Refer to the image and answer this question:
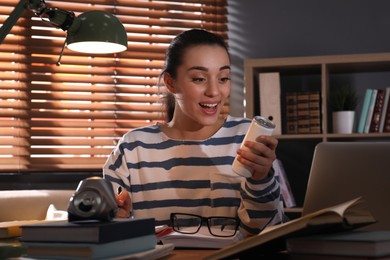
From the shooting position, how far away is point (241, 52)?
3.73 metres

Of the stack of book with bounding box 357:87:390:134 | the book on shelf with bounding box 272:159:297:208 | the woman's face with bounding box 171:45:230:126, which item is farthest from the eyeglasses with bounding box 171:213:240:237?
Answer: the stack of book with bounding box 357:87:390:134

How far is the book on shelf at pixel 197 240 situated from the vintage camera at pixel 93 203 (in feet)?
0.96

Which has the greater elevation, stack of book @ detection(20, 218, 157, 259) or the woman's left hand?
the woman's left hand

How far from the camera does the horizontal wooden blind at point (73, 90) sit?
3311 millimetres

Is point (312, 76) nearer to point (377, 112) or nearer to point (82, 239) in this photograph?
point (377, 112)

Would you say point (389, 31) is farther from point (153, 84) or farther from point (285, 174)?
point (153, 84)

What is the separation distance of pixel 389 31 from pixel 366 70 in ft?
0.91

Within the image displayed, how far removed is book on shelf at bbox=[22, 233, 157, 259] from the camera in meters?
0.83

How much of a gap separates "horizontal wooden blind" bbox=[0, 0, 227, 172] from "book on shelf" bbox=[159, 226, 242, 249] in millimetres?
2212

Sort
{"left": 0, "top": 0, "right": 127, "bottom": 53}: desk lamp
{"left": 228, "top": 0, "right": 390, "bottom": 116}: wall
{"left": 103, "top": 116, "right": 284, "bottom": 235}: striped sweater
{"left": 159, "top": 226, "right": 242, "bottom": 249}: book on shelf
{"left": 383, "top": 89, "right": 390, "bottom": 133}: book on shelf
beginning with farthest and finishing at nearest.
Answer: {"left": 228, "top": 0, "right": 390, "bottom": 116}: wall < {"left": 383, "top": 89, "right": 390, "bottom": 133}: book on shelf < {"left": 103, "top": 116, "right": 284, "bottom": 235}: striped sweater < {"left": 0, "top": 0, "right": 127, "bottom": 53}: desk lamp < {"left": 159, "top": 226, "right": 242, "bottom": 249}: book on shelf

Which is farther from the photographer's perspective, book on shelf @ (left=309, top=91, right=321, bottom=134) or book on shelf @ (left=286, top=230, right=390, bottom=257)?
book on shelf @ (left=309, top=91, right=321, bottom=134)

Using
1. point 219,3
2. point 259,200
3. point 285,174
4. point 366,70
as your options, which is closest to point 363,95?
point 366,70

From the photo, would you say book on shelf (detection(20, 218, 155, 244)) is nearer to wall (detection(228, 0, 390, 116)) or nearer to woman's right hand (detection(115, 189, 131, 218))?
woman's right hand (detection(115, 189, 131, 218))

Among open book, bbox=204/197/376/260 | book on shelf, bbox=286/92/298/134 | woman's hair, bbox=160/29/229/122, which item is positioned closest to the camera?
open book, bbox=204/197/376/260
